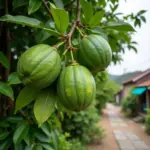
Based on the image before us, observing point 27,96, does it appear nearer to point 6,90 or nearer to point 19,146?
point 6,90

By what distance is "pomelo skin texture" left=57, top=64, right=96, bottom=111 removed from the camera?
0.63 metres

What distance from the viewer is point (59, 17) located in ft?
2.35

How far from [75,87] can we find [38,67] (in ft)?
0.39

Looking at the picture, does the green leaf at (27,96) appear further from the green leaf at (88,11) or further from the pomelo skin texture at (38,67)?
the green leaf at (88,11)

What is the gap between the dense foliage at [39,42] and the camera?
71 centimetres

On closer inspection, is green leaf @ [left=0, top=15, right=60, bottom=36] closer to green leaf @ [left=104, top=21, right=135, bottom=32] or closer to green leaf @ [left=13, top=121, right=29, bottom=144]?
green leaf @ [left=104, top=21, right=135, bottom=32]

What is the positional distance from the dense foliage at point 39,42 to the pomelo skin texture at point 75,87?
22mm

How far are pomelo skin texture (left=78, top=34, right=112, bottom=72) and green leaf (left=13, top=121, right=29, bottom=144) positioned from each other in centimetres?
→ 57

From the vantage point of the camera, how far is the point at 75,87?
2.07ft

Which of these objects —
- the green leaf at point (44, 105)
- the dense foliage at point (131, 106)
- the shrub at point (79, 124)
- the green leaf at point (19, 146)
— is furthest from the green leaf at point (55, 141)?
the dense foliage at point (131, 106)

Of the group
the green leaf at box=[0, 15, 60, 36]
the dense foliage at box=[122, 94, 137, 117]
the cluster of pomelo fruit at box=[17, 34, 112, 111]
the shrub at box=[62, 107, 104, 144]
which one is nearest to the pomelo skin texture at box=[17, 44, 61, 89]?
the cluster of pomelo fruit at box=[17, 34, 112, 111]

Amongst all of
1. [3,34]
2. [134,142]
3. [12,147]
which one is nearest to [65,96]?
[12,147]

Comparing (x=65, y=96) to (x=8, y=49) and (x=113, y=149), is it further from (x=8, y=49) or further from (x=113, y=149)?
(x=113, y=149)

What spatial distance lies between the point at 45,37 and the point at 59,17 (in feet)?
0.51
